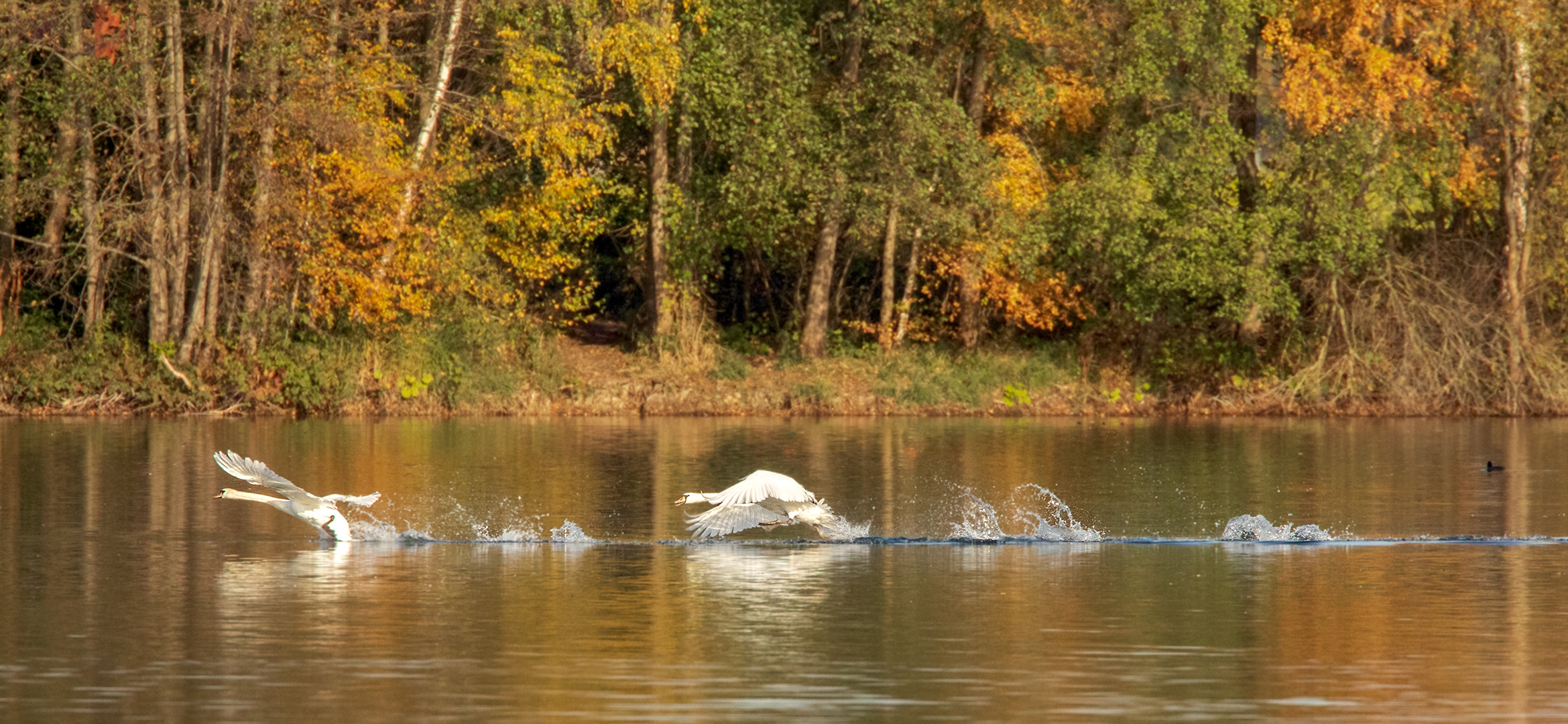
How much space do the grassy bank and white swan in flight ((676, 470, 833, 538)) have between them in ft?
71.8

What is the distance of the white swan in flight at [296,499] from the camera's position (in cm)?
1736

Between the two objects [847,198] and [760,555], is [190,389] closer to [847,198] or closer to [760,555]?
[847,198]

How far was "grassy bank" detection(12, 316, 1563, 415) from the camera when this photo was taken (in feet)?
124

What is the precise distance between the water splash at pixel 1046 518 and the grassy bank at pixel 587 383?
58.1ft

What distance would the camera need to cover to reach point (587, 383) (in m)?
40.7

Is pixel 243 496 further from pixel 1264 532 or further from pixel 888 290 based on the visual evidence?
pixel 888 290

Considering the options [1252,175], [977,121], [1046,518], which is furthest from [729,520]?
[1252,175]

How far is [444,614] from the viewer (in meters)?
13.7

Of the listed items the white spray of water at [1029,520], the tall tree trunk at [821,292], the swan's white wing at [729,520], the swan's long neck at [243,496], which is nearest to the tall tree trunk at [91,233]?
the tall tree trunk at [821,292]

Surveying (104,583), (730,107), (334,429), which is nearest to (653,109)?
(730,107)

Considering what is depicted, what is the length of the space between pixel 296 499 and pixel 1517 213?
30.5 metres

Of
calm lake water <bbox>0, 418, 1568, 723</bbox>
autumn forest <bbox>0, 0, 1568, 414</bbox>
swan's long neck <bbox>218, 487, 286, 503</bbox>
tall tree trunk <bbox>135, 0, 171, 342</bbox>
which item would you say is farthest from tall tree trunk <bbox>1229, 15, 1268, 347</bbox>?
swan's long neck <bbox>218, 487, 286, 503</bbox>

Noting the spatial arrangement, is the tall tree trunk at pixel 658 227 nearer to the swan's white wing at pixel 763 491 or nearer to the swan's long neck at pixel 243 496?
the swan's long neck at pixel 243 496

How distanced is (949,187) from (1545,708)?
99.4ft
